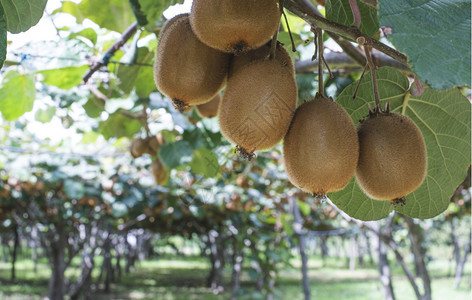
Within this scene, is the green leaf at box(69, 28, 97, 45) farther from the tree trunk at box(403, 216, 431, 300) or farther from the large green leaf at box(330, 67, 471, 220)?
the tree trunk at box(403, 216, 431, 300)

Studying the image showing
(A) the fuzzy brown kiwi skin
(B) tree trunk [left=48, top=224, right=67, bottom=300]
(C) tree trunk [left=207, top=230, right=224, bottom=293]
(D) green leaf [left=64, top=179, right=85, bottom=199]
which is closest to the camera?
(A) the fuzzy brown kiwi skin

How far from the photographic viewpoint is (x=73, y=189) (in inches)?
241

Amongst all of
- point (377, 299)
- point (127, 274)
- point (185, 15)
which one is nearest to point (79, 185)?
point (185, 15)

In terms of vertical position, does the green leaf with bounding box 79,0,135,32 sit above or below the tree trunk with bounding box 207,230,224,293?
above

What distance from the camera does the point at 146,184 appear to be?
731 centimetres

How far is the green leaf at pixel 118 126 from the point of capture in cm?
244

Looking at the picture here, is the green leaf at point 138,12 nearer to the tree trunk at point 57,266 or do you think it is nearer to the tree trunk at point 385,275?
the tree trunk at point 385,275

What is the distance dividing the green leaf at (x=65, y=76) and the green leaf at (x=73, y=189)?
457cm

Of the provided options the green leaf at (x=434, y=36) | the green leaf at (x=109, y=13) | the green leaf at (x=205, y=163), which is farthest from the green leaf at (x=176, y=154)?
the green leaf at (x=434, y=36)

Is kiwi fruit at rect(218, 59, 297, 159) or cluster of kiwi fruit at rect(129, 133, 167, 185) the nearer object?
kiwi fruit at rect(218, 59, 297, 159)

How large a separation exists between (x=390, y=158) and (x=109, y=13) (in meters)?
1.28

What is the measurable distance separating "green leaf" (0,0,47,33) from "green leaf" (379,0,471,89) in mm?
620

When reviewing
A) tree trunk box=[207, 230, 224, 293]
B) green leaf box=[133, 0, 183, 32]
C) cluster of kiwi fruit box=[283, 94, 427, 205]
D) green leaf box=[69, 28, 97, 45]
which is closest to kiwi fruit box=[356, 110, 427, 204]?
cluster of kiwi fruit box=[283, 94, 427, 205]

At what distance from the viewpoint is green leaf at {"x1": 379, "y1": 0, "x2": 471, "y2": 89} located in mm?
528
